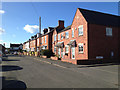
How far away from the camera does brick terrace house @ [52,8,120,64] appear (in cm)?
1881

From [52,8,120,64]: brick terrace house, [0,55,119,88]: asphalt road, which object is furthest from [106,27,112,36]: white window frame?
[0,55,119,88]: asphalt road

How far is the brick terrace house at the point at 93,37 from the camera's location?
61.7 feet

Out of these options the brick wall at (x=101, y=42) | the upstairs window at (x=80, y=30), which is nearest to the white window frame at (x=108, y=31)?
the brick wall at (x=101, y=42)

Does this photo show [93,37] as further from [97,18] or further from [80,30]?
[97,18]

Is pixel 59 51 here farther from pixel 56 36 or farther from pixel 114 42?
pixel 114 42

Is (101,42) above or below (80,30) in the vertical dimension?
below

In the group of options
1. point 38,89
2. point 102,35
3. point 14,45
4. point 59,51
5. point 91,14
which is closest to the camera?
point 38,89

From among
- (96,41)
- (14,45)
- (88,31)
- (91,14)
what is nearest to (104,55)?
(96,41)

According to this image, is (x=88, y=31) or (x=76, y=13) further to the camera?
(x=76, y=13)

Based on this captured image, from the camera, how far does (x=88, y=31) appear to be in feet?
61.3

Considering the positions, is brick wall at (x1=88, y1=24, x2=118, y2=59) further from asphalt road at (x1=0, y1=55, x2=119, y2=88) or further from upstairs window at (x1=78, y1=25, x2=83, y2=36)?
asphalt road at (x1=0, y1=55, x2=119, y2=88)

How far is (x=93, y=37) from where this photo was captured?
62.7ft

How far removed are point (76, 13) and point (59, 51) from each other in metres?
11.1

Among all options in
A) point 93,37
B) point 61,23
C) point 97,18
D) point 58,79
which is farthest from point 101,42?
point 61,23
